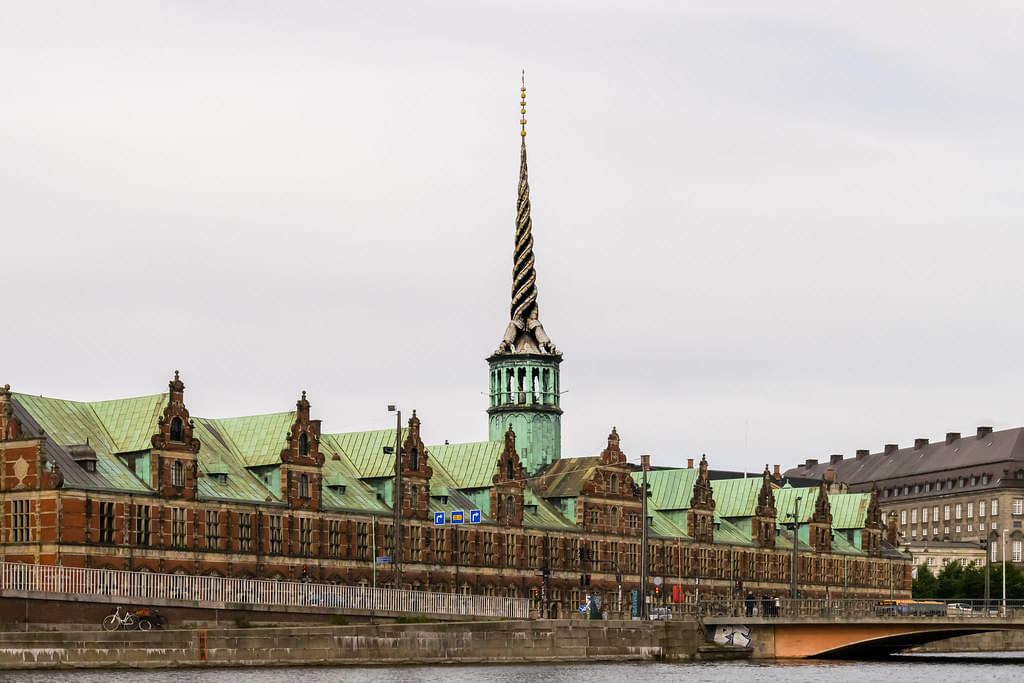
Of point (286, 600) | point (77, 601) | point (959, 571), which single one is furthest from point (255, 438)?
point (959, 571)

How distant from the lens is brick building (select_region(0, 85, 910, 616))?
10731 cm

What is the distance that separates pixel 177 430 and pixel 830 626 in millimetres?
39330

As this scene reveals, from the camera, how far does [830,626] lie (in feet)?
389

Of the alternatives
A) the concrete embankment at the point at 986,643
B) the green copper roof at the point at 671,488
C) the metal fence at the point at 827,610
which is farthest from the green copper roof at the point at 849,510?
the metal fence at the point at 827,610

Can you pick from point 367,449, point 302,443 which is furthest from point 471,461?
point 302,443

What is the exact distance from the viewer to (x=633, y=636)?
344ft

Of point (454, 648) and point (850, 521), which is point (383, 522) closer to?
point (454, 648)

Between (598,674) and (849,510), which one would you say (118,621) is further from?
(849,510)

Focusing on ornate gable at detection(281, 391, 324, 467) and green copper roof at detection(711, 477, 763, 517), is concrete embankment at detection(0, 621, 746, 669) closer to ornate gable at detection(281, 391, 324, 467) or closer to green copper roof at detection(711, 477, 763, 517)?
ornate gable at detection(281, 391, 324, 467)

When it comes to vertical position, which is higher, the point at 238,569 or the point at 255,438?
the point at 255,438

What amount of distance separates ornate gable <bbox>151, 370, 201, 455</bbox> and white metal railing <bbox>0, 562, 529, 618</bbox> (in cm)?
1692

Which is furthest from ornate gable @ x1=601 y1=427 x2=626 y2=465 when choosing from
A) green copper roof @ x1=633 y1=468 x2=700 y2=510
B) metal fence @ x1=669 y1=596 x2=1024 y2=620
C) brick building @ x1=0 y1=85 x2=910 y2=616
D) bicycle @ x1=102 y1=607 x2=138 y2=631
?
bicycle @ x1=102 y1=607 x2=138 y2=631

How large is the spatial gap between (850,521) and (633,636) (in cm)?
8229

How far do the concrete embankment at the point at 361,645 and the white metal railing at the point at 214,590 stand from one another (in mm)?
5043
